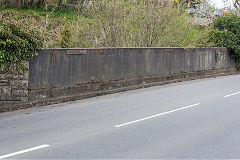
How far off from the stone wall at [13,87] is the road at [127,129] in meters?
0.62

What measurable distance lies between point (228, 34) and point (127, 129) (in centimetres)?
1940

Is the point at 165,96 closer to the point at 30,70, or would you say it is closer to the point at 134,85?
the point at 134,85

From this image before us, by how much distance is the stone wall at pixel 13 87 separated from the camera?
37.3 feet

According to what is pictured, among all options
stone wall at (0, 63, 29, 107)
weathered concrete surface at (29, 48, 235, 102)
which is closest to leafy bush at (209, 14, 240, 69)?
weathered concrete surface at (29, 48, 235, 102)

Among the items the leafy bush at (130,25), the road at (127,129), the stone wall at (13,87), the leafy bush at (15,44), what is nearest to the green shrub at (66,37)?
the leafy bush at (130,25)

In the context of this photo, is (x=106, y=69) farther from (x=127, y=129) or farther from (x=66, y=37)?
(x=127, y=129)

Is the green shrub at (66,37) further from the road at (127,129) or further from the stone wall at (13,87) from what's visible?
the stone wall at (13,87)

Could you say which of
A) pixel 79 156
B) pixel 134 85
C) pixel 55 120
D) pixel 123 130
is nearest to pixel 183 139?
pixel 123 130

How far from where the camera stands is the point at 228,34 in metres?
26.0

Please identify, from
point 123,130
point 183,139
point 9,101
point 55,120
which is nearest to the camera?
point 183,139

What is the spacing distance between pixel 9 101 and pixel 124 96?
466cm

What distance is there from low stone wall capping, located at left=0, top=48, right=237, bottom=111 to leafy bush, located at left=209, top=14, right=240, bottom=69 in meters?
4.66

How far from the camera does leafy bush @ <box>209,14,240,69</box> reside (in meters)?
25.3

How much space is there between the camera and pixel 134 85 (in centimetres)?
1658
